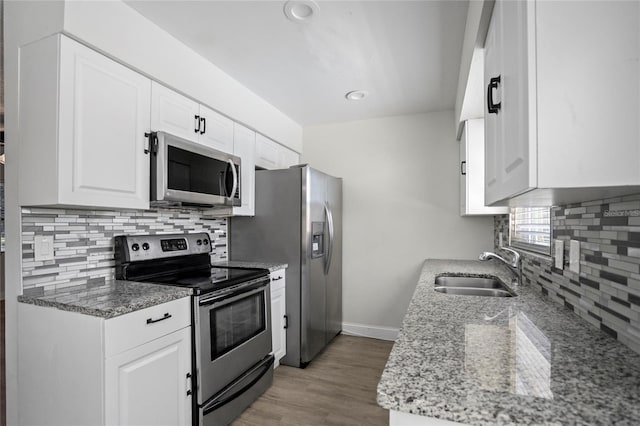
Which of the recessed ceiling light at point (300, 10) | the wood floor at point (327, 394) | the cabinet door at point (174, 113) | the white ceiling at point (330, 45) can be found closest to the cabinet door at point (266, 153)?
the white ceiling at point (330, 45)

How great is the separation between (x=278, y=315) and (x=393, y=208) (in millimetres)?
1633

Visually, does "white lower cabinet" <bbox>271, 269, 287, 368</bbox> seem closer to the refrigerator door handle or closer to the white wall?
the refrigerator door handle

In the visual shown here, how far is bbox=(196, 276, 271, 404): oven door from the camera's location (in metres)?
1.84

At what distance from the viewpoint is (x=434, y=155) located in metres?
3.45

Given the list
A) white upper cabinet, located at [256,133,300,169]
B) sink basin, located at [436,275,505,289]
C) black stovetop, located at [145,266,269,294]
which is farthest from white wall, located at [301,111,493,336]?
black stovetop, located at [145,266,269,294]

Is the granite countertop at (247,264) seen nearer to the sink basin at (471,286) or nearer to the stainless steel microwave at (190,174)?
the stainless steel microwave at (190,174)

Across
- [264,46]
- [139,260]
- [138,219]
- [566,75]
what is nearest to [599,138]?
[566,75]

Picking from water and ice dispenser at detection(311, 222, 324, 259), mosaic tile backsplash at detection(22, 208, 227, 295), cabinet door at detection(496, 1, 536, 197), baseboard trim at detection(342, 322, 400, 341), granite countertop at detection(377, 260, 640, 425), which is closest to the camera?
granite countertop at detection(377, 260, 640, 425)

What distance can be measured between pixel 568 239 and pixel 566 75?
83cm

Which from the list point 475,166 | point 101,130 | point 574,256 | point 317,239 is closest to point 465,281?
point 475,166

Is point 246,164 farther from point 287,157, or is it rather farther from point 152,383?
point 152,383

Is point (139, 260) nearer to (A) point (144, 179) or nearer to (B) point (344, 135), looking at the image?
(A) point (144, 179)

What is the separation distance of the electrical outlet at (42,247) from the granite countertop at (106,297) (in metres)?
0.17

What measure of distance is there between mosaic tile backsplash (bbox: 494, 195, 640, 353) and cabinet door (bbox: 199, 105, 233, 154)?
2.13 metres
